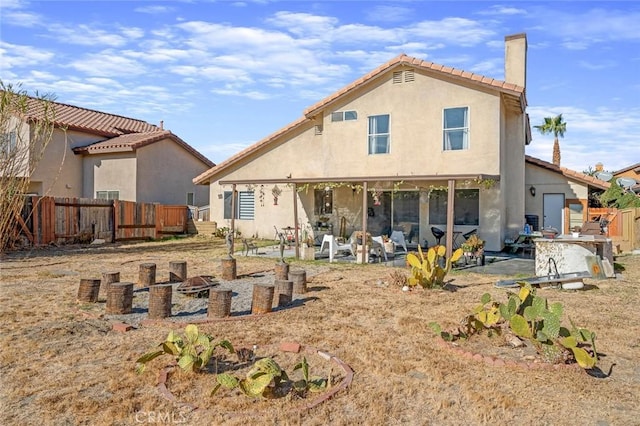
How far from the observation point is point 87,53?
35.0 ft

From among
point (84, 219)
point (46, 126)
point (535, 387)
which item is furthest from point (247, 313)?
point (84, 219)

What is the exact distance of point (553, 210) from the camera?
56.4ft

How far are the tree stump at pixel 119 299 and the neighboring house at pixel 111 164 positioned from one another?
1692 cm

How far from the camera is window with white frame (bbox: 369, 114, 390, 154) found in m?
15.7

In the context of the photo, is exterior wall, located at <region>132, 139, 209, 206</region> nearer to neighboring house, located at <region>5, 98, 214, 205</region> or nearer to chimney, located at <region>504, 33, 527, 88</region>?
neighboring house, located at <region>5, 98, 214, 205</region>

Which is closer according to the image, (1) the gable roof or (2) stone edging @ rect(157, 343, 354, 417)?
(2) stone edging @ rect(157, 343, 354, 417)

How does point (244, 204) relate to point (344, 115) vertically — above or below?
below

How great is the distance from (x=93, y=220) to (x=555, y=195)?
61.5ft

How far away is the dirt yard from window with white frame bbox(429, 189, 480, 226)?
20.6ft

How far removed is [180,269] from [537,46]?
15.2 metres

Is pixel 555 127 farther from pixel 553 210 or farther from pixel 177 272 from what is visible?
pixel 177 272

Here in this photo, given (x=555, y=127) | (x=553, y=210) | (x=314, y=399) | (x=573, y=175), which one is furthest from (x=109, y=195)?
(x=555, y=127)

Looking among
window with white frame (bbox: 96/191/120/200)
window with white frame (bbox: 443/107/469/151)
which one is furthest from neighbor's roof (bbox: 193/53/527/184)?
window with white frame (bbox: 96/191/120/200)

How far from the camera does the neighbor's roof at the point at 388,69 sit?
44.8 feet
